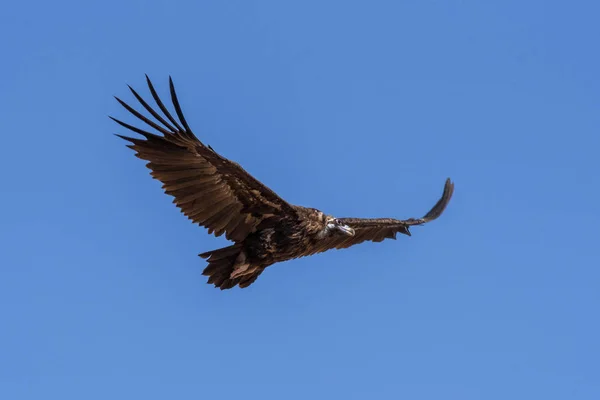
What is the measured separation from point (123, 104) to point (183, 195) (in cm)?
242

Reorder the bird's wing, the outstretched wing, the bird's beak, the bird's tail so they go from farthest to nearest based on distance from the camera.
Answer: the bird's wing < the bird's beak < the bird's tail < the outstretched wing

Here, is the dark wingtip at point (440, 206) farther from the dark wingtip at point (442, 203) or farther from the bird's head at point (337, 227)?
the bird's head at point (337, 227)

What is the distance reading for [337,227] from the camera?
67.6 ft

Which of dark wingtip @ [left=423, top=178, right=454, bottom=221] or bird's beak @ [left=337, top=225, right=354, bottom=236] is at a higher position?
dark wingtip @ [left=423, top=178, right=454, bottom=221]

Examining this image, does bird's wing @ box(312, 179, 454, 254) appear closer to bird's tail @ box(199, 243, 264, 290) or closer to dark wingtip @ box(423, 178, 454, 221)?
dark wingtip @ box(423, 178, 454, 221)

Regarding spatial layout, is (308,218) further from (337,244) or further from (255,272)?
(337,244)

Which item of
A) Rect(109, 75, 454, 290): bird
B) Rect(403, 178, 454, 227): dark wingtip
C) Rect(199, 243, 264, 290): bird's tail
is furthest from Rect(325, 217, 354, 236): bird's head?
Rect(403, 178, 454, 227): dark wingtip

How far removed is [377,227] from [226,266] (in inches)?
181

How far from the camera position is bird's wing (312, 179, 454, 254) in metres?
21.9

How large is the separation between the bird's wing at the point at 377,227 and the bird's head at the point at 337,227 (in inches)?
9.8

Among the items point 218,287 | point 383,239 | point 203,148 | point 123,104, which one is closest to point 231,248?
point 218,287

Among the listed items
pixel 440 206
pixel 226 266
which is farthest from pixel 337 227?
pixel 440 206

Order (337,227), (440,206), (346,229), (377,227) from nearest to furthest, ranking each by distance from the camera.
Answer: (337,227) → (346,229) → (377,227) → (440,206)

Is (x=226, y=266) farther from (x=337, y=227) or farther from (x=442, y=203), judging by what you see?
(x=442, y=203)
